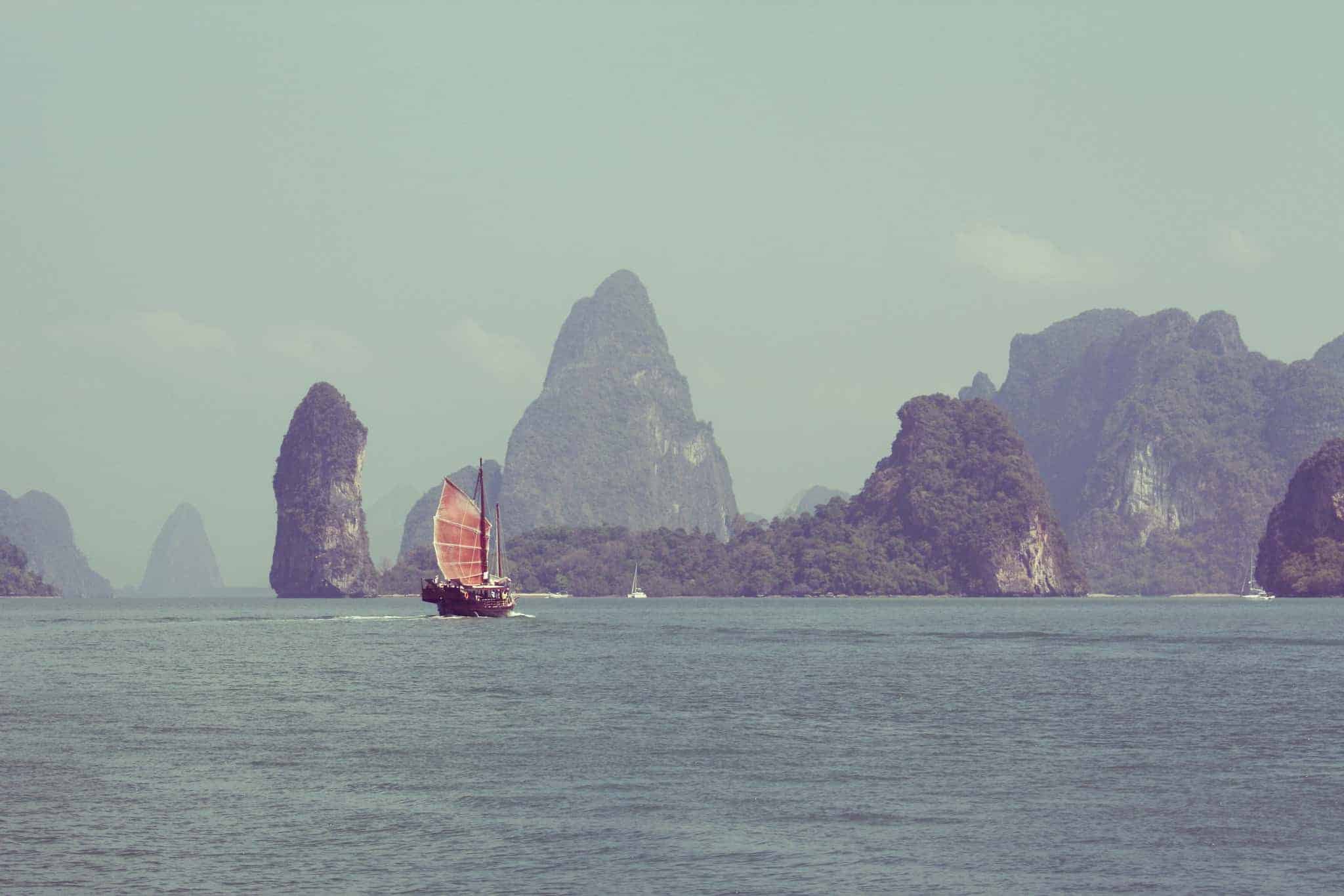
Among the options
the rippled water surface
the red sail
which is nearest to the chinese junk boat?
the red sail

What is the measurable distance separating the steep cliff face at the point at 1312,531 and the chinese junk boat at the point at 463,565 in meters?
96.4

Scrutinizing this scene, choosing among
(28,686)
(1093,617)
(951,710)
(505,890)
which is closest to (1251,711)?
(951,710)

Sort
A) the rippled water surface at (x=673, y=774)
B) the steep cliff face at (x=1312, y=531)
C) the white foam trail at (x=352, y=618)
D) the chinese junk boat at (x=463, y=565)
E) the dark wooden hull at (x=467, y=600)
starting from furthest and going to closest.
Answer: the steep cliff face at (x=1312, y=531) → the white foam trail at (x=352, y=618) → the dark wooden hull at (x=467, y=600) → the chinese junk boat at (x=463, y=565) → the rippled water surface at (x=673, y=774)

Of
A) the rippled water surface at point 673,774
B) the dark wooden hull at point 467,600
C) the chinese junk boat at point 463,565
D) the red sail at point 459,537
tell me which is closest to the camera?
the rippled water surface at point 673,774

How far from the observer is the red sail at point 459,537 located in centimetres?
9688

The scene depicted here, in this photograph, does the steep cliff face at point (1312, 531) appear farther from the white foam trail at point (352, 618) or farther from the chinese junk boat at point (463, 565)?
the white foam trail at point (352, 618)

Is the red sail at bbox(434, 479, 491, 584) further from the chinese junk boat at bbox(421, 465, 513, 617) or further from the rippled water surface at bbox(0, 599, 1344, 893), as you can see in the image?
the rippled water surface at bbox(0, 599, 1344, 893)

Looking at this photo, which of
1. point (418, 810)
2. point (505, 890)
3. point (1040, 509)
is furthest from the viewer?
point (1040, 509)

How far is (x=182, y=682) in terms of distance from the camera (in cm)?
5106

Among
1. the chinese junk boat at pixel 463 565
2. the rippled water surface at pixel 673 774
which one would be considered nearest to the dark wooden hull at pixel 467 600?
the chinese junk boat at pixel 463 565

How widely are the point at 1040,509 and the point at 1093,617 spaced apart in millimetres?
78052

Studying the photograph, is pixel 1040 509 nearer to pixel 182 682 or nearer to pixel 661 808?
pixel 182 682

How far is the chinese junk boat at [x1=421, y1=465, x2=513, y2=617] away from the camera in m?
97.9

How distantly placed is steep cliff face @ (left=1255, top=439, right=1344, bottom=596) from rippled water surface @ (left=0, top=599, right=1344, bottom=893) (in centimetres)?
10493
